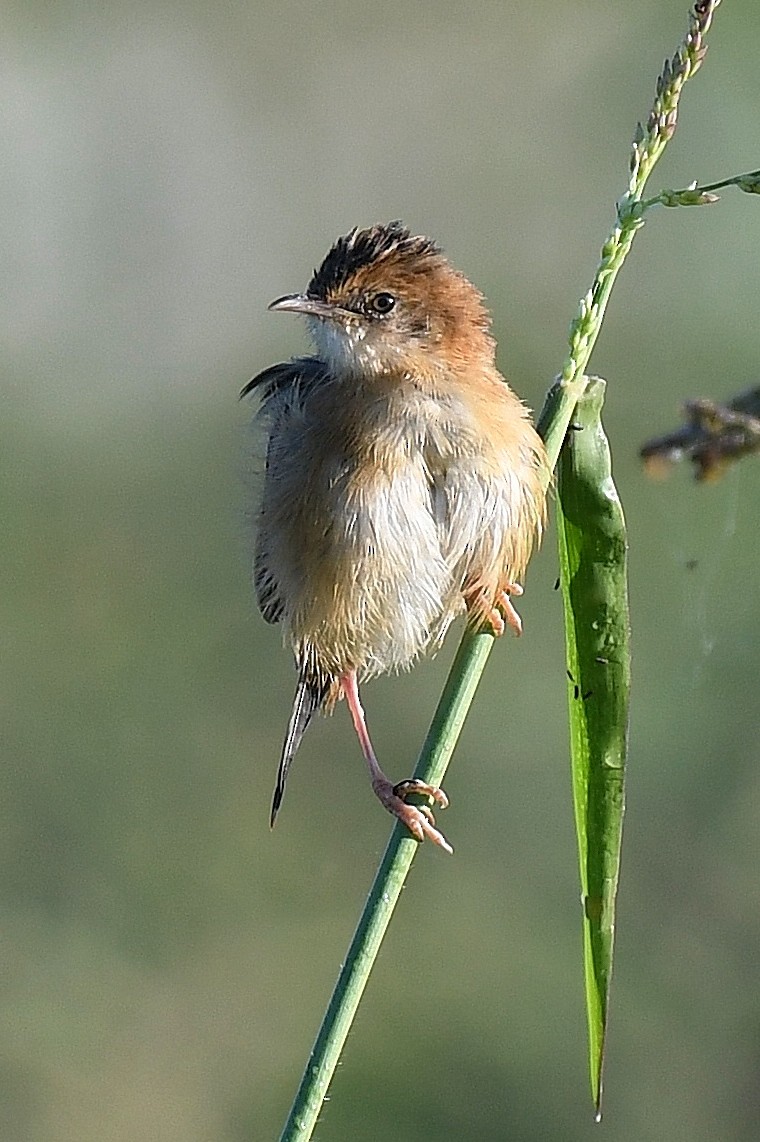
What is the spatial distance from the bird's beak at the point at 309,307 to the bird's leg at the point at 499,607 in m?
0.61

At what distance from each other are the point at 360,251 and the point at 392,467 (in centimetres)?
43

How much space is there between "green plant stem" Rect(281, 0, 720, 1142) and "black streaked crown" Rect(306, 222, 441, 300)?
3.79ft

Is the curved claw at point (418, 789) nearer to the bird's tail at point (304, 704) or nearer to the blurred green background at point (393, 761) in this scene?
the bird's tail at point (304, 704)

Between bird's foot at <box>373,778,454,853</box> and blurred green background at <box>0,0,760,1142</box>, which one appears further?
blurred green background at <box>0,0,760,1142</box>

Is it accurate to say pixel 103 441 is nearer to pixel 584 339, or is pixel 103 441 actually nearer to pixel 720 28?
pixel 720 28

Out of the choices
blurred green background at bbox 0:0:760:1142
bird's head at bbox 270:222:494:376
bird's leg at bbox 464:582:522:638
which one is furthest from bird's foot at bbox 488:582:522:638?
blurred green background at bbox 0:0:760:1142

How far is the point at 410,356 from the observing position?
3.19 m

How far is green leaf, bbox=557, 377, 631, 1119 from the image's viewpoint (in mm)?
1922

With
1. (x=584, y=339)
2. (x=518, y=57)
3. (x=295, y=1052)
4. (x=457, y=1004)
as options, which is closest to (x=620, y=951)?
(x=457, y=1004)

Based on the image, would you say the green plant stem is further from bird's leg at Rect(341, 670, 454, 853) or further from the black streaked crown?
the black streaked crown

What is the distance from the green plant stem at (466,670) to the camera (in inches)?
65.2

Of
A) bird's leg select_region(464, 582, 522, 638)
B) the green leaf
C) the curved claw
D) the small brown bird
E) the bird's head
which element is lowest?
the curved claw

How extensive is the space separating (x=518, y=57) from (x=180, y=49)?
2.43m

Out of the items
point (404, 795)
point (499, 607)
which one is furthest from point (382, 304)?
point (404, 795)
